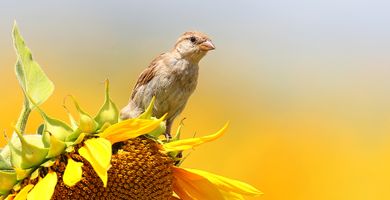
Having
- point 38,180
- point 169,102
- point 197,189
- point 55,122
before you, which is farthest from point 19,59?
point 169,102

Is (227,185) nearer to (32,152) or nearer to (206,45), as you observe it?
(32,152)

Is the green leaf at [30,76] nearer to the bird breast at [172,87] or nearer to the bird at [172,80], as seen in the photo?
the bird at [172,80]

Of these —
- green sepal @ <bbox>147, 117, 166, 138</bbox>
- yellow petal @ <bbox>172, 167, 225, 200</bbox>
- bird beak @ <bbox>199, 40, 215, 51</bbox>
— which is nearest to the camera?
green sepal @ <bbox>147, 117, 166, 138</bbox>

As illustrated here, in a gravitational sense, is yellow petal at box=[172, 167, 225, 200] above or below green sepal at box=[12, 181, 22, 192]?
above

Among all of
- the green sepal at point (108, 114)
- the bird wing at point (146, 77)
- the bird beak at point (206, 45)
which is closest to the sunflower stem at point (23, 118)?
the green sepal at point (108, 114)

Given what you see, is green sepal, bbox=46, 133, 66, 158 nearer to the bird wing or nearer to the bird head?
the bird wing

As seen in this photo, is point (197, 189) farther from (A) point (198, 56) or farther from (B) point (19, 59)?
(A) point (198, 56)

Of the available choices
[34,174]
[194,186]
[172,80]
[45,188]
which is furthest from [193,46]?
[45,188]

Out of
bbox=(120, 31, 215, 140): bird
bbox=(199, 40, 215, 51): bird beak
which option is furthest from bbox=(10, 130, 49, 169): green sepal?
bbox=(199, 40, 215, 51): bird beak
